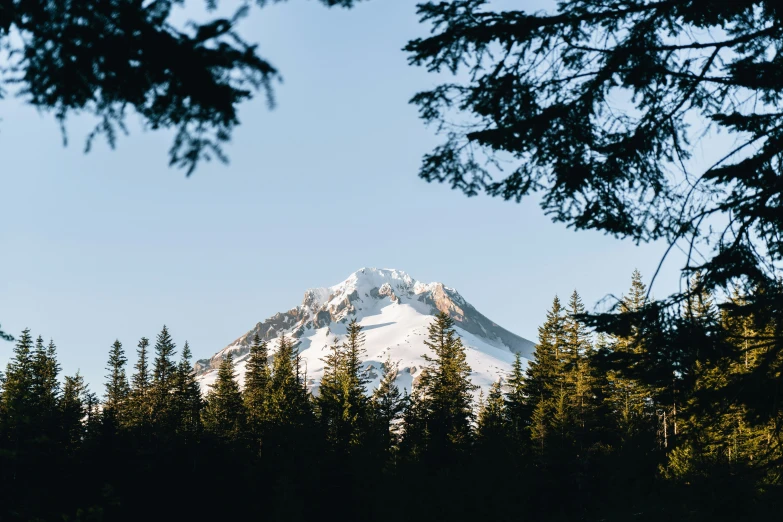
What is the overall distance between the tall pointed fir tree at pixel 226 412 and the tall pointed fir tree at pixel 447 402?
1278 cm

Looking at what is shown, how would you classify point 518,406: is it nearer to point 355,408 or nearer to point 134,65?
point 355,408

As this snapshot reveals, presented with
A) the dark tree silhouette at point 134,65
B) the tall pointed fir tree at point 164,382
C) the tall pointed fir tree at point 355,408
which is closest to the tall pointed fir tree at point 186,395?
the tall pointed fir tree at point 164,382

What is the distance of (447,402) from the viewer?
38562 millimetres

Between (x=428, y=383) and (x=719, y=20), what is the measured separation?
35.1 meters

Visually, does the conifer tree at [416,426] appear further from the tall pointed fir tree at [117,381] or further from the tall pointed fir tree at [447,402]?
the tall pointed fir tree at [117,381]

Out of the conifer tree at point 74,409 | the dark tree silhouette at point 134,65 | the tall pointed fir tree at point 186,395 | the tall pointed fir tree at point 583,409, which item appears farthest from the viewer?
the tall pointed fir tree at point 186,395

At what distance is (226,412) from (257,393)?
12.7 ft

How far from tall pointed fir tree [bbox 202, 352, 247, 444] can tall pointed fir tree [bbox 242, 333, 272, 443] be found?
721mm

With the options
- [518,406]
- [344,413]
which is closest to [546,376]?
[518,406]

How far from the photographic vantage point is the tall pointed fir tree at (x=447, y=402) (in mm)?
35906

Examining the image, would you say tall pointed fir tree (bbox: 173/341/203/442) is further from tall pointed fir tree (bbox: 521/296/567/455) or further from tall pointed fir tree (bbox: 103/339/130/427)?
tall pointed fir tree (bbox: 521/296/567/455)

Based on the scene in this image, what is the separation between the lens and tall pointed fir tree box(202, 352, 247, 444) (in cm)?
3925

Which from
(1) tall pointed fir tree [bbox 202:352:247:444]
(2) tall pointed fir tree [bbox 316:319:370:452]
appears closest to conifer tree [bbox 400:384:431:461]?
(2) tall pointed fir tree [bbox 316:319:370:452]

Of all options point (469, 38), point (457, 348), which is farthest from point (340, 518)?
point (469, 38)
